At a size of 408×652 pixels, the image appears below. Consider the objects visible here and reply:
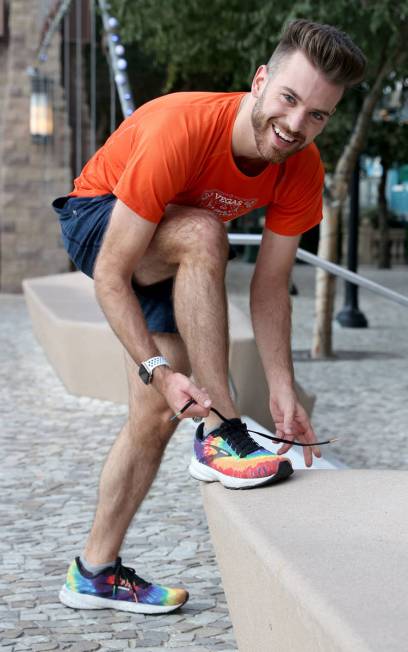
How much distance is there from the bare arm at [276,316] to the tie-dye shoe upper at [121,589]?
602mm

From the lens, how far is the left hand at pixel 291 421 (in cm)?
340

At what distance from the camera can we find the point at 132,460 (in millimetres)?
3479

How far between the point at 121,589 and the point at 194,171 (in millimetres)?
1267

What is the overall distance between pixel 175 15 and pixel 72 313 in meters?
4.45

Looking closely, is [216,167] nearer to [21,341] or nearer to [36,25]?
[21,341]

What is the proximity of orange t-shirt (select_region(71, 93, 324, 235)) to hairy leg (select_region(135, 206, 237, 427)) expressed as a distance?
0.10 m

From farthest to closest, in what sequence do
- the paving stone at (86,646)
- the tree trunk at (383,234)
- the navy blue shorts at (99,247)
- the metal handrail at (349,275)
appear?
the tree trunk at (383,234) < the metal handrail at (349,275) < the navy blue shorts at (99,247) < the paving stone at (86,646)

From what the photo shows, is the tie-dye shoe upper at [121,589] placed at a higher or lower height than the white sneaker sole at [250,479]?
lower

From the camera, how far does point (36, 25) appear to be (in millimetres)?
18234

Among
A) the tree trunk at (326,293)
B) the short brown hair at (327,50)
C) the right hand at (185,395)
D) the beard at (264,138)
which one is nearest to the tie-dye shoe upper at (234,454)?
the right hand at (185,395)

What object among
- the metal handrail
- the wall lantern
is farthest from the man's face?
the wall lantern

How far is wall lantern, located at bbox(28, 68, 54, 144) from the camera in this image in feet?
58.4

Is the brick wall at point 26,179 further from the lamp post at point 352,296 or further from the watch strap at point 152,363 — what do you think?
the watch strap at point 152,363

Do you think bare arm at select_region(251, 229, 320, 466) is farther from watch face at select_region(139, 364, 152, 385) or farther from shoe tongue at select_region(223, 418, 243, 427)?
watch face at select_region(139, 364, 152, 385)
